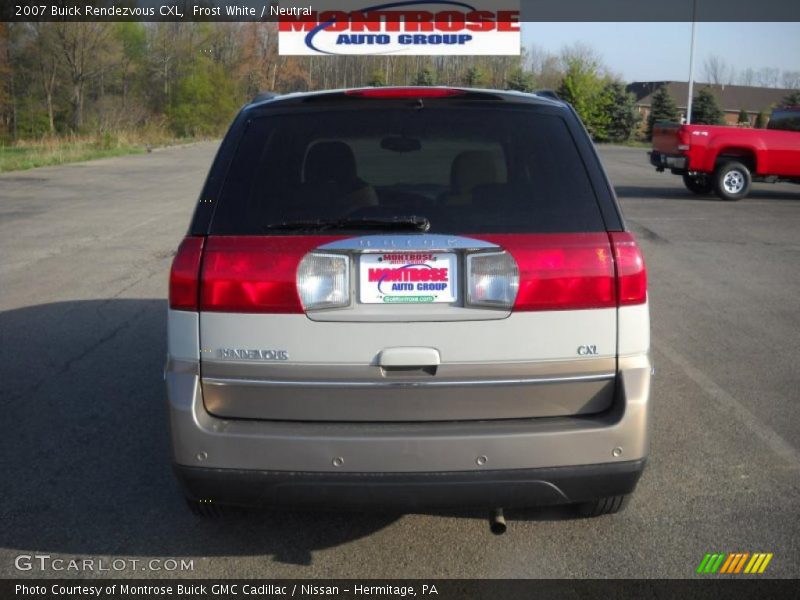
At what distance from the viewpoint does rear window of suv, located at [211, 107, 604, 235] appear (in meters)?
3.13

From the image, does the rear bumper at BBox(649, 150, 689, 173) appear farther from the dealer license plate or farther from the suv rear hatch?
the dealer license plate

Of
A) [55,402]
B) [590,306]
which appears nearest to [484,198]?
[590,306]

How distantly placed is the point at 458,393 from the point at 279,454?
662mm

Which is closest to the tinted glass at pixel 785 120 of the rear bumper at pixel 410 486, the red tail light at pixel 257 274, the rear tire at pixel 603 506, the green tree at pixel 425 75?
the green tree at pixel 425 75

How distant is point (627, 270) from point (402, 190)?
964 mm

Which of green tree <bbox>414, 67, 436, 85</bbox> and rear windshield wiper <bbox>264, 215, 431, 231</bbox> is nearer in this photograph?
rear windshield wiper <bbox>264, 215, 431, 231</bbox>

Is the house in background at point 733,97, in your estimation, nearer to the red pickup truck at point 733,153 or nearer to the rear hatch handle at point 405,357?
the red pickup truck at point 733,153

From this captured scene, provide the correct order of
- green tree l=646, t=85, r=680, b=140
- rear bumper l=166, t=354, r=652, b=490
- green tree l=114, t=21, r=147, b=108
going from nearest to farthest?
rear bumper l=166, t=354, r=652, b=490 → green tree l=114, t=21, r=147, b=108 → green tree l=646, t=85, r=680, b=140

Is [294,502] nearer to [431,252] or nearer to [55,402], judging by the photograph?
[431,252]

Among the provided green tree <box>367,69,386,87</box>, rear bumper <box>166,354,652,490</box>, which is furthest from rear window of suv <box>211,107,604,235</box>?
green tree <box>367,69,386,87</box>

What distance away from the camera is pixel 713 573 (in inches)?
132

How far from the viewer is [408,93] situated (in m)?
3.47

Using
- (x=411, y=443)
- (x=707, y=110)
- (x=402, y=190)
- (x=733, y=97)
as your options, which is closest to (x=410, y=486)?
(x=411, y=443)

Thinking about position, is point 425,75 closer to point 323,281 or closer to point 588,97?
point 323,281
